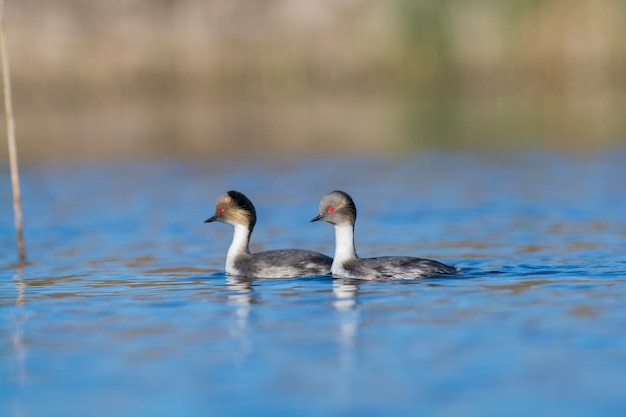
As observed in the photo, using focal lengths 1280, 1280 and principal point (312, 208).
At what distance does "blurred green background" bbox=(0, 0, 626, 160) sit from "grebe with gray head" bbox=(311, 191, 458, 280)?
1930cm

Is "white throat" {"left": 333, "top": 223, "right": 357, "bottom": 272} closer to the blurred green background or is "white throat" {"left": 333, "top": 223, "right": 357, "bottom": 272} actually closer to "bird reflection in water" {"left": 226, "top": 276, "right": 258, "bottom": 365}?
"bird reflection in water" {"left": 226, "top": 276, "right": 258, "bottom": 365}

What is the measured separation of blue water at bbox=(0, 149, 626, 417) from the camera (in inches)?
291

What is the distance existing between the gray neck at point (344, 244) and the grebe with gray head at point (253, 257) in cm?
27

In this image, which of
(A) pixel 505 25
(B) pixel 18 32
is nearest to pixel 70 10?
(B) pixel 18 32

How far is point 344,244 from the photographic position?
11828 mm

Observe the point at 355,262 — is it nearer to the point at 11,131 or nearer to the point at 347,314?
the point at 347,314

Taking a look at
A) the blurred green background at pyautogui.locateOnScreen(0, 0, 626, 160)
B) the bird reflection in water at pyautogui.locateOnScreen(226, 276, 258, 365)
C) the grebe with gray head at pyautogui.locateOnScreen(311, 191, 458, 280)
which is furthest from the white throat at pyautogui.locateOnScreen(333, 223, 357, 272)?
the blurred green background at pyautogui.locateOnScreen(0, 0, 626, 160)

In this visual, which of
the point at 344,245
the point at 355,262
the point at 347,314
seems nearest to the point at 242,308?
the point at 347,314

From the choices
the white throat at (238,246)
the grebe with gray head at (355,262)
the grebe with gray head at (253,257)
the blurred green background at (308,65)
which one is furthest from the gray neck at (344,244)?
the blurred green background at (308,65)

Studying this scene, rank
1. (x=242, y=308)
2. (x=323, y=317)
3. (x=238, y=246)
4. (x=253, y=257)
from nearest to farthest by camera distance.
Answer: (x=323, y=317), (x=242, y=308), (x=253, y=257), (x=238, y=246)

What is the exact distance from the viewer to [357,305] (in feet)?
33.2

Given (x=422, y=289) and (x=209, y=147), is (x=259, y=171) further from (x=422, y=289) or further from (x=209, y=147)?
(x=422, y=289)

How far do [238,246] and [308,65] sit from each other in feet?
93.1

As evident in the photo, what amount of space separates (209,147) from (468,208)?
41.4ft
